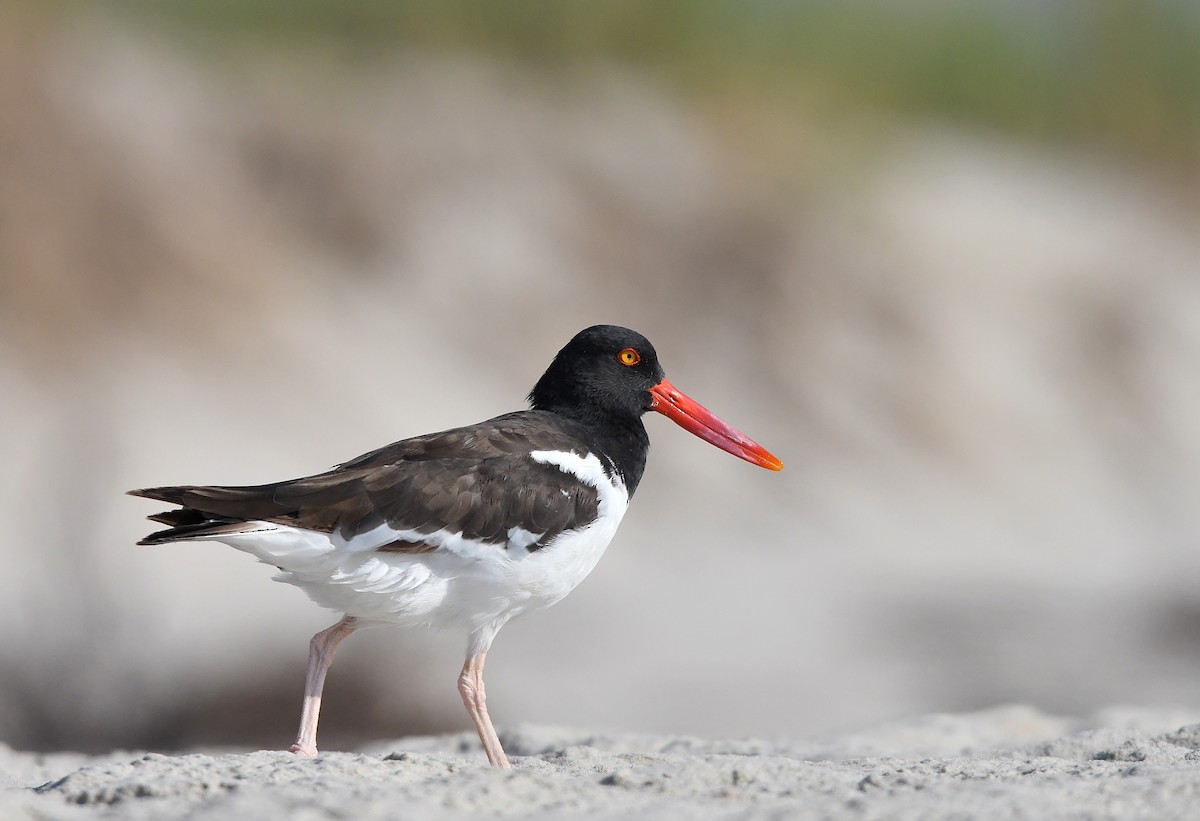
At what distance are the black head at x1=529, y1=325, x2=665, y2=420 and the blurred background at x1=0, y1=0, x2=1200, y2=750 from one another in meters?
4.17

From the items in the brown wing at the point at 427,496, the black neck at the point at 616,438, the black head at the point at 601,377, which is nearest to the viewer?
the brown wing at the point at 427,496

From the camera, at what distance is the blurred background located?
10.6 metres

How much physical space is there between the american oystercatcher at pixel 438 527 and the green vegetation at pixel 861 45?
13024 millimetres

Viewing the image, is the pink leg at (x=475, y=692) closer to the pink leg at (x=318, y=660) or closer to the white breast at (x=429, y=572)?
the white breast at (x=429, y=572)

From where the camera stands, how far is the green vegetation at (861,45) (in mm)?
17297

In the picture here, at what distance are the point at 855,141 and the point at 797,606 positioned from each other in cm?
908

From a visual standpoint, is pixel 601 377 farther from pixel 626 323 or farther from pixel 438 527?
pixel 626 323

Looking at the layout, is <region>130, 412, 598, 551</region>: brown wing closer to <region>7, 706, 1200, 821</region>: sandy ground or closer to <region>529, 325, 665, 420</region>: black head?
<region>529, 325, 665, 420</region>: black head

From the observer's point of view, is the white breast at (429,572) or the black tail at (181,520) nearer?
the black tail at (181,520)

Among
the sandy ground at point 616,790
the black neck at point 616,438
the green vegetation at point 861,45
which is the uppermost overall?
the green vegetation at point 861,45

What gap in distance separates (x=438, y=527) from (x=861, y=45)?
715 inches

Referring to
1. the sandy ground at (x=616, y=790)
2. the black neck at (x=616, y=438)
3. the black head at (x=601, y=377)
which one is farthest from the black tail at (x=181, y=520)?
the black head at (x=601, y=377)

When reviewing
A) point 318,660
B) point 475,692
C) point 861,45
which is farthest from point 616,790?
point 861,45

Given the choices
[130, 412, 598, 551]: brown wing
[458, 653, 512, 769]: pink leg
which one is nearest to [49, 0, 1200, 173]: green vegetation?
[130, 412, 598, 551]: brown wing
